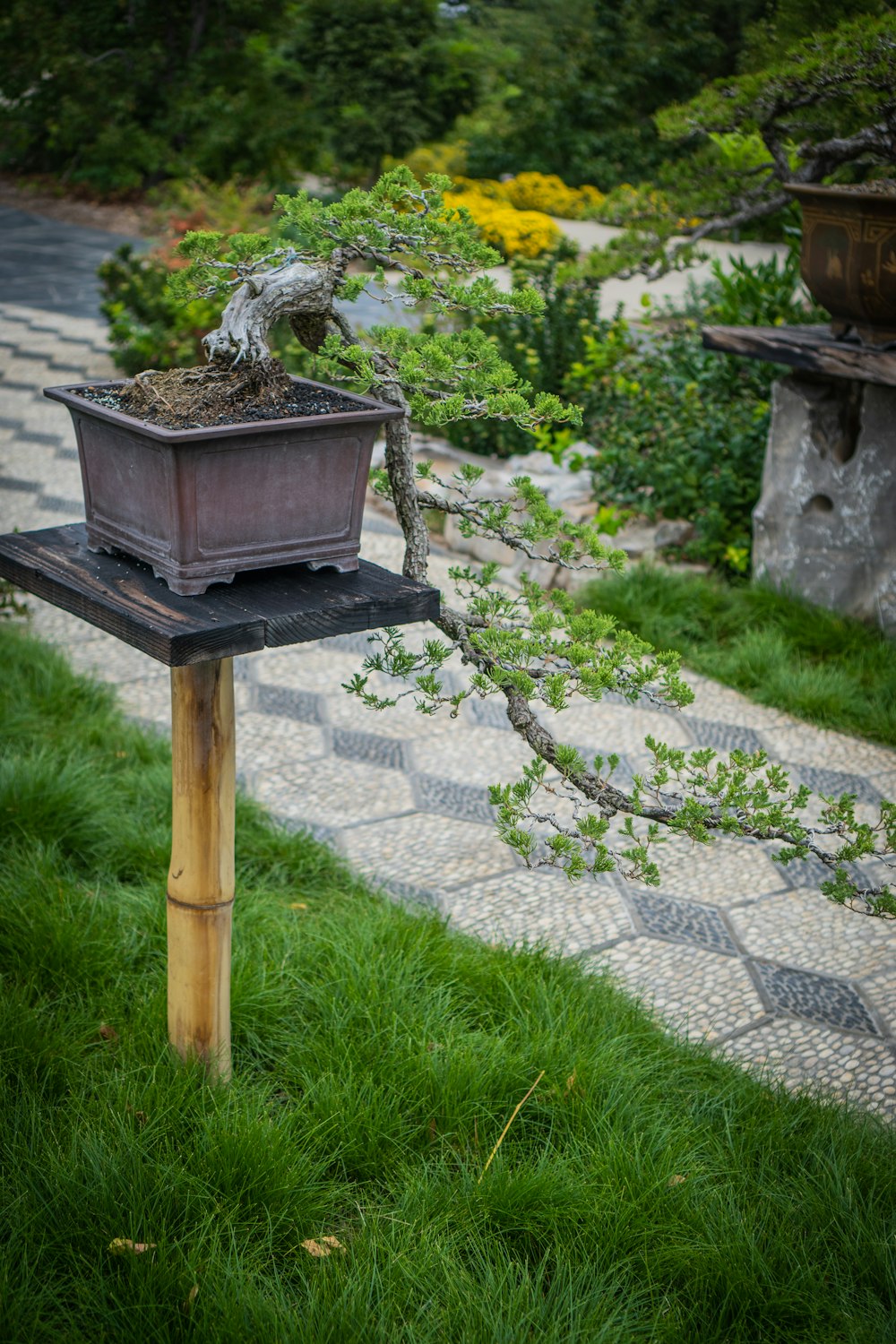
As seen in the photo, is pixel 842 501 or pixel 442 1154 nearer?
pixel 442 1154

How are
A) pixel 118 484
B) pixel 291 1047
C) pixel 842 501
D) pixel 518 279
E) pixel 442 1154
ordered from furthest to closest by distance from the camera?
pixel 518 279 → pixel 842 501 → pixel 291 1047 → pixel 442 1154 → pixel 118 484

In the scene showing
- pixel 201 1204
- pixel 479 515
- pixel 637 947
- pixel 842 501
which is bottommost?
pixel 637 947

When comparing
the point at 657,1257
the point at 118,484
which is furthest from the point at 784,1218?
the point at 118,484

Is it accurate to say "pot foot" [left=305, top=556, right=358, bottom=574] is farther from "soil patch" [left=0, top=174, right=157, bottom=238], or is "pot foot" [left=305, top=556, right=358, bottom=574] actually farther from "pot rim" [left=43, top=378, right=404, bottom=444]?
"soil patch" [left=0, top=174, right=157, bottom=238]

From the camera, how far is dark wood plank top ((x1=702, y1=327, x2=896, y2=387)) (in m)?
3.81

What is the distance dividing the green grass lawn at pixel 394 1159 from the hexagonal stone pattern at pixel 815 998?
1.15ft

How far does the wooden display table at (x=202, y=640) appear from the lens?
154 centimetres

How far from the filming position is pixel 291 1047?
2.14 metres

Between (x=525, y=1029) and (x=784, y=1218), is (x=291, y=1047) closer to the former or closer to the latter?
(x=525, y=1029)

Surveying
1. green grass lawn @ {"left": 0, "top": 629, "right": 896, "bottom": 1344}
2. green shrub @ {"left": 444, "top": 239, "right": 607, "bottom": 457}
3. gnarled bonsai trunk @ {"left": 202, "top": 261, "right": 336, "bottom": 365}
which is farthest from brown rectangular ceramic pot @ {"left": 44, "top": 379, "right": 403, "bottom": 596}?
green shrub @ {"left": 444, "top": 239, "right": 607, "bottom": 457}

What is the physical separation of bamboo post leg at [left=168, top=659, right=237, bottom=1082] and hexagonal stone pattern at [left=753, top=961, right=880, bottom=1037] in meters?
1.18

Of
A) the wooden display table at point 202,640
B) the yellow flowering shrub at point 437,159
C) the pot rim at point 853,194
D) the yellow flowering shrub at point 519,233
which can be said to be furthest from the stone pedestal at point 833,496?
the yellow flowering shrub at point 437,159

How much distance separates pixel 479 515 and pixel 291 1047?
99 centimetres

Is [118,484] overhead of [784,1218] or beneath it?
overhead
